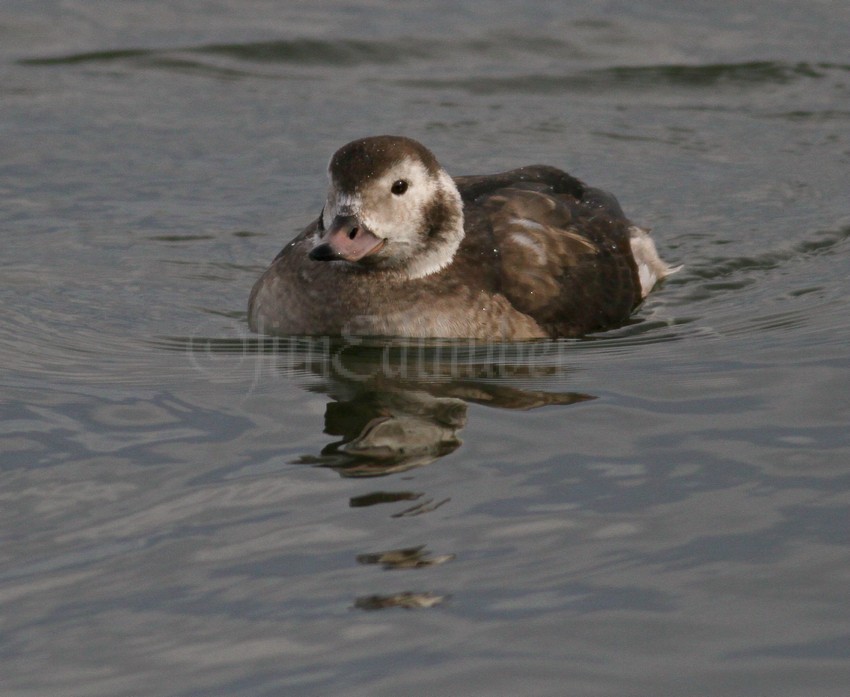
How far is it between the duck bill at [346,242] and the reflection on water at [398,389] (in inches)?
25.5

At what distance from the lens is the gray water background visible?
17.6 ft

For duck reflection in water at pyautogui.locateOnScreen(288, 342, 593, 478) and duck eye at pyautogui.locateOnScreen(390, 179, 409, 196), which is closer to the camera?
duck reflection in water at pyautogui.locateOnScreen(288, 342, 593, 478)

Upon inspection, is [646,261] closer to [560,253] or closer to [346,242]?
[560,253]

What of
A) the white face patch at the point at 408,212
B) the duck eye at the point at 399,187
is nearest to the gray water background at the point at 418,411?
the white face patch at the point at 408,212

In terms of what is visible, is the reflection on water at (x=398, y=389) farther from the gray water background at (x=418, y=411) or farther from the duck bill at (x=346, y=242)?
the duck bill at (x=346, y=242)

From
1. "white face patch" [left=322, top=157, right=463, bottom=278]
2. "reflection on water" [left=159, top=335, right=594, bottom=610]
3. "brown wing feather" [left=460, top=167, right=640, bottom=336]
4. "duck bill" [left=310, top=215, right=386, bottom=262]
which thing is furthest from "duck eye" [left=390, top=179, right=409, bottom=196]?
"brown wing feather" [left=460, top=167, right=640, bottom=336]

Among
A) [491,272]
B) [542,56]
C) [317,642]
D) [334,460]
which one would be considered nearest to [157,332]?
Result: [491,272]

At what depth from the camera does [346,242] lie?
8.25 m

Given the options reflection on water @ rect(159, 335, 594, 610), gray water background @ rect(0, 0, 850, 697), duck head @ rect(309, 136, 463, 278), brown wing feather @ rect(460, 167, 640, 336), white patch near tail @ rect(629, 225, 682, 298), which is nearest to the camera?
gray water background @ rect(0, 0, 850, 697)

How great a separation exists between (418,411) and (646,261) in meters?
3.25

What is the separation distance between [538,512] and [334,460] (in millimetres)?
1081

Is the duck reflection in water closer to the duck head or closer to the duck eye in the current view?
the duck head

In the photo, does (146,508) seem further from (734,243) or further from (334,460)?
(734,243)

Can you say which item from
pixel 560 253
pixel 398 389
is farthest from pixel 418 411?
pixel 560 253
